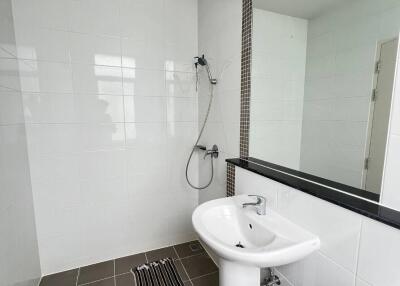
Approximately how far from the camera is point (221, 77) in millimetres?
1720

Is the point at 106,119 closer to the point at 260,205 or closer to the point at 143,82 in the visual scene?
the point at 143,82

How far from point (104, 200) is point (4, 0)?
1641 mm

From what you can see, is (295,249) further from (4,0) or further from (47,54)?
(4,0)

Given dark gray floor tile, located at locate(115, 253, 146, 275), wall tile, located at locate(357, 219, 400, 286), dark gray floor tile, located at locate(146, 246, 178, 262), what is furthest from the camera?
dark gray floor tile, located at locate(146, 246, 178, 262)

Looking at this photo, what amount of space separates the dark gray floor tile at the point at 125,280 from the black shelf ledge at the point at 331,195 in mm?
1381

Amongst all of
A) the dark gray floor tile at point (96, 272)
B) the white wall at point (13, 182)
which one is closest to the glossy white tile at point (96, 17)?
the white wall at point (13, 182)

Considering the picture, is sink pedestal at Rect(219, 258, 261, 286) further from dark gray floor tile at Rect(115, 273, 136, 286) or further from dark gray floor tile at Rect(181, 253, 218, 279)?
dark gray floor tile at Rect(115, 273, 136, 286)

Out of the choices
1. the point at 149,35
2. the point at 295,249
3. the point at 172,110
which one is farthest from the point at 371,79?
the point at 149,35

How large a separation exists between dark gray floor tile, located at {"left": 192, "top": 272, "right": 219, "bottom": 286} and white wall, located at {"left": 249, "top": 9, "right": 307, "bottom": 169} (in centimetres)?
114

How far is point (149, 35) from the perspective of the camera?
1903 mm

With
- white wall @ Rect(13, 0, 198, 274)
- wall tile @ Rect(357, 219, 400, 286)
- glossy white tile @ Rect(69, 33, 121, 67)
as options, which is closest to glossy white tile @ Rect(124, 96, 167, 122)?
white wall @ Rect(13, 0, 198, 274)

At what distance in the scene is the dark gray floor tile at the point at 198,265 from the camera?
1848mm

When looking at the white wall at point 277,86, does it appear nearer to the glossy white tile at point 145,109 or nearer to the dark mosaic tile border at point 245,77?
the dark mosaic tile border at point 245,77

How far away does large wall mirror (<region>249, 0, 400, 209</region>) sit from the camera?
824 mm
